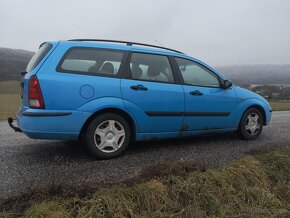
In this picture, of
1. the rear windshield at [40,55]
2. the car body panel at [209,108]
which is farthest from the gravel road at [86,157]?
the rear windshield at [40,55]

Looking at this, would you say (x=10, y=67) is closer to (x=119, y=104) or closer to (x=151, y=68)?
(x=151, y=68)

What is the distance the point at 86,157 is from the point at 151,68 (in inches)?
66.2

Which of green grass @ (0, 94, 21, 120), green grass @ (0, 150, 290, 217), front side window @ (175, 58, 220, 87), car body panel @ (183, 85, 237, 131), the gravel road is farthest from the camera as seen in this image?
green grass @ (0, 94, 21, 120)

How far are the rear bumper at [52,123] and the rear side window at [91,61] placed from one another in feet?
1.98

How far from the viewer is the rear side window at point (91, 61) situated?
419 cm

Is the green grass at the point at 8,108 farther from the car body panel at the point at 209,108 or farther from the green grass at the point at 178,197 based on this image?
the green grass at the point at 178,197

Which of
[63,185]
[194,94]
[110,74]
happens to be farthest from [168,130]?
[63,185]

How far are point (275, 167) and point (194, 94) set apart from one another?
164 cm

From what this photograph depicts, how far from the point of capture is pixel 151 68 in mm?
4801

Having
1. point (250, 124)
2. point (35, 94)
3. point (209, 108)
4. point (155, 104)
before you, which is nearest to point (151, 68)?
point (155, 104)

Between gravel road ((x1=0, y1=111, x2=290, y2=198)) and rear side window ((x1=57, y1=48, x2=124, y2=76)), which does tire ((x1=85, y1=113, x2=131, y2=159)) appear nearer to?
gravel road ((x1=0, y1=111, x2=290, y2=198))

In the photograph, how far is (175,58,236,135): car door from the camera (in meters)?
5.00

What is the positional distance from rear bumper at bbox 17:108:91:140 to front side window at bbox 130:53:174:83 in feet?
3.51

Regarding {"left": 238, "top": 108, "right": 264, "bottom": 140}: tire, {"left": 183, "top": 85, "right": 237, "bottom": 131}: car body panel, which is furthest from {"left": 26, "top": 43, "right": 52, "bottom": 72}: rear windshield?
{"left": 238, "top": 108, "right": 264, "bottom": 140}: tire
